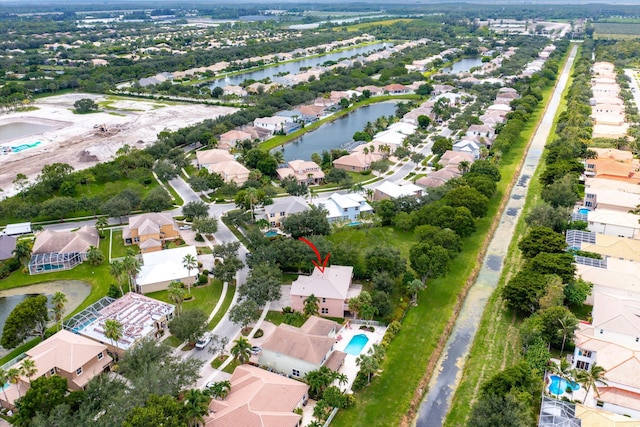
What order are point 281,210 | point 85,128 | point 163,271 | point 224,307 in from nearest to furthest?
point 224,307
point 163,271
point 281,210
point 85,128

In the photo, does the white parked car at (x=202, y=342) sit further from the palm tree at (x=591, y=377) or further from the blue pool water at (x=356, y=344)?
the palm tree at (x=591, y=377)

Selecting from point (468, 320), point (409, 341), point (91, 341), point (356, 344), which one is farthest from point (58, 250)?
point (468, 320)

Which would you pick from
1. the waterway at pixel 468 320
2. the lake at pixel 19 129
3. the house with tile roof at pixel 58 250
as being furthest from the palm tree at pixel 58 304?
the lake at pixel 19 129

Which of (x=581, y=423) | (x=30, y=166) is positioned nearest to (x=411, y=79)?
(x=30, y=166)

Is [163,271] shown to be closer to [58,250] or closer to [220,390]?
[58,250]

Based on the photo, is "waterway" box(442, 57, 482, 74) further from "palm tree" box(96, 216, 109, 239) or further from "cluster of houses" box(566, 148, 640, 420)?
"palm tree" box(96, 216, 109, 239)

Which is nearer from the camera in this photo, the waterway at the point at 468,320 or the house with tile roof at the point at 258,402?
the house with tile roof at the point at 258,402
